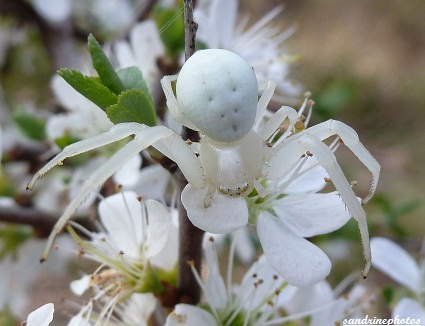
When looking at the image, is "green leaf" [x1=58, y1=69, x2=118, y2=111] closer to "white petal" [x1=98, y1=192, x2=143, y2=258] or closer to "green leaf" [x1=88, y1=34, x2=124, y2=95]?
"green leaf" [x1=88, y1=34, x2=124, y2=95]

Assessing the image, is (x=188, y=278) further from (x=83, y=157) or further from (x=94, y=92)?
(x=83, y=157)

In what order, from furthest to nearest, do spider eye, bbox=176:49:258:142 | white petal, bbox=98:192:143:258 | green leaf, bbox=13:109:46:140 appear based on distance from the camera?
green leaf, bbox=13:109:46:140, white petal, bbox=98:192:143:258, spider eye, bbox=176:49:258:142

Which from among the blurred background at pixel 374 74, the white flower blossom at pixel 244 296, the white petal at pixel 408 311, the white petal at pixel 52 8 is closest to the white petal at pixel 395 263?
the white petal at pixel 408 311

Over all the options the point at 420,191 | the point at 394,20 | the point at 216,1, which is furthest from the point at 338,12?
the point at 216,1

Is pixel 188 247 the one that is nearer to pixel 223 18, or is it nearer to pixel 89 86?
pixel 89 86

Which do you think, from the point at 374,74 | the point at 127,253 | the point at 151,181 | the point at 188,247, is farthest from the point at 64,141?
the point at 374,74

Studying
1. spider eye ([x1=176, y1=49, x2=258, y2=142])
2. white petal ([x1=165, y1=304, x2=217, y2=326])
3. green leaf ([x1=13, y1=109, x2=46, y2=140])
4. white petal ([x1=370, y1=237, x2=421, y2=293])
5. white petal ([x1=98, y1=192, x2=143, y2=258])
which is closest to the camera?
spider eye ([x1=176, y1=49, x2=258, y2=142])

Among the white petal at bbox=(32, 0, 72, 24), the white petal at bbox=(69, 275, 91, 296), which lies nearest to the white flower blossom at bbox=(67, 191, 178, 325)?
the white petal at bbox=(69, 275, 91, 296)

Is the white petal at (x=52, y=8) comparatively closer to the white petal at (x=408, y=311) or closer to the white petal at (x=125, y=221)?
the white petal at (x=125, y=221)
